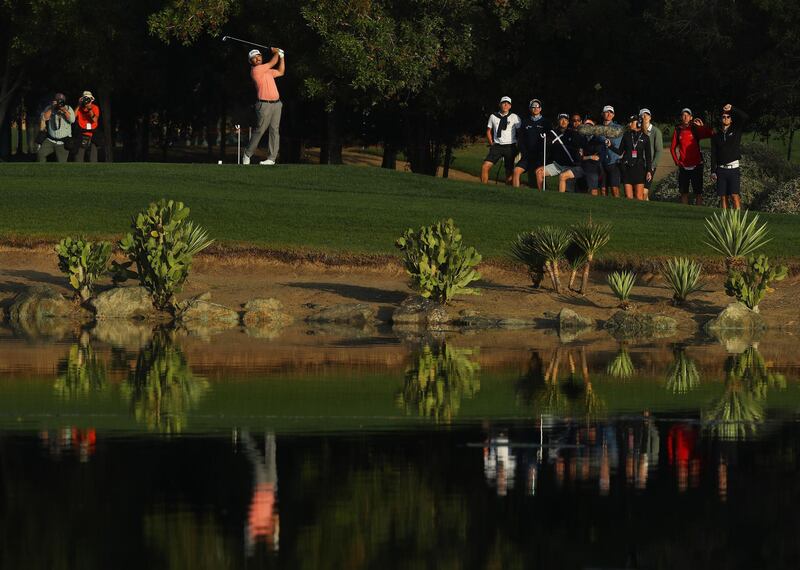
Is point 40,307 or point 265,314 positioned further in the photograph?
point 40,307

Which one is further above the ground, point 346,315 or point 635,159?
point 635,159

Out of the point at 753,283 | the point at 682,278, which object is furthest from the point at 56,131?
the point at 753,283

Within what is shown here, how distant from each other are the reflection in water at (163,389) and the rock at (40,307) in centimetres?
514

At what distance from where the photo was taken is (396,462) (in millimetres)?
10664

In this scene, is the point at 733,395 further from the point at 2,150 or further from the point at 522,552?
the point at 2,150

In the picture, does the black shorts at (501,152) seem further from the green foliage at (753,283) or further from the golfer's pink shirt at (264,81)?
the green foliage at (753,283)

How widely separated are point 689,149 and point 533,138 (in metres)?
2.82

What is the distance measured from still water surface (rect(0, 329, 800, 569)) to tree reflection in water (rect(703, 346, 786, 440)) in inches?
1.8

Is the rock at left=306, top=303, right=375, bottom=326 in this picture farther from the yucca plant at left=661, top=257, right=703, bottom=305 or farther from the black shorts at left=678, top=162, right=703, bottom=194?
the black shorts at left=678, top=162, right=703, bottom=194

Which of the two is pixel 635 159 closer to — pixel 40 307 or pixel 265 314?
pixel 265 314

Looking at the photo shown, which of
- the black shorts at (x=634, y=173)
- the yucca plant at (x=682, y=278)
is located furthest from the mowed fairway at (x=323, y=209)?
the yucca plant at (x=682, y=278)

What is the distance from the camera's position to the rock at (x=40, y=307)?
23.4m

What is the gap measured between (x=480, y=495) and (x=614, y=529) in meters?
1.08

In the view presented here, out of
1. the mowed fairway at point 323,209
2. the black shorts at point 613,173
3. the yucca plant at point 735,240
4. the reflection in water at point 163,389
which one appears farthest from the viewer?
the black shorts at point 613,173
